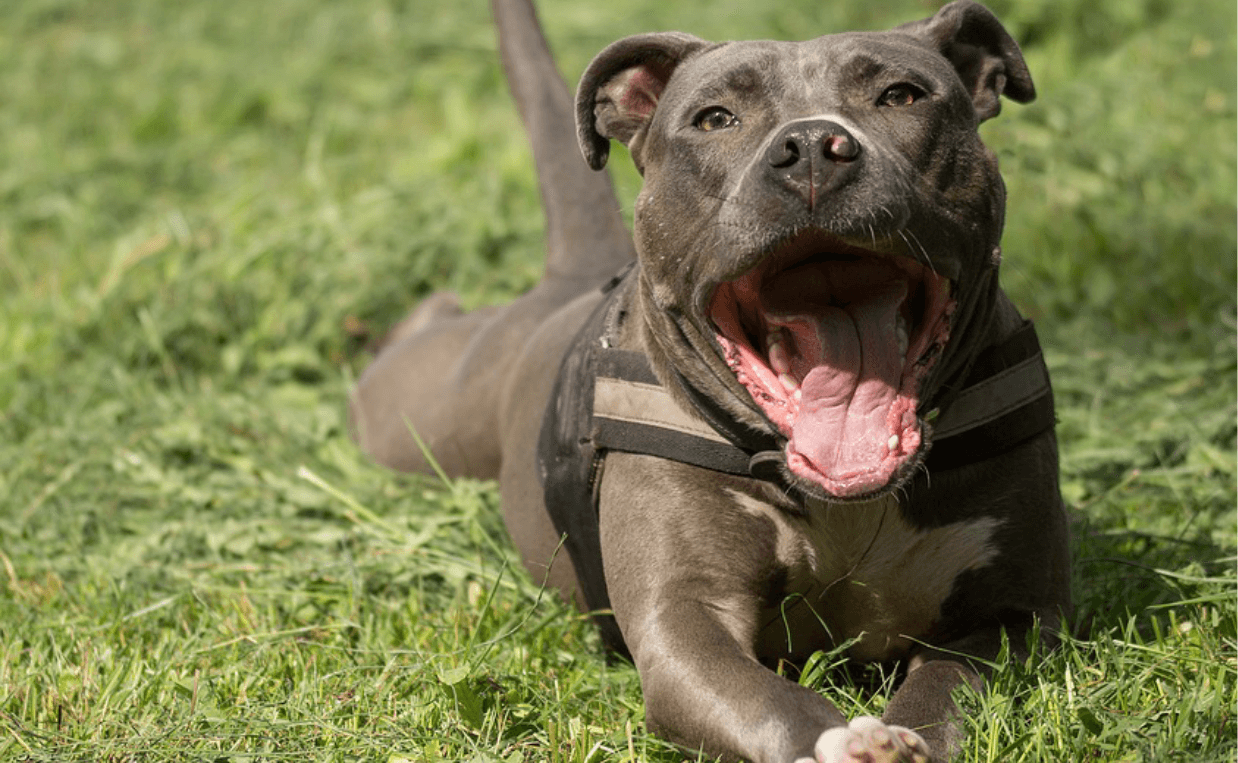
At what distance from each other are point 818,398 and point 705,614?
50cm

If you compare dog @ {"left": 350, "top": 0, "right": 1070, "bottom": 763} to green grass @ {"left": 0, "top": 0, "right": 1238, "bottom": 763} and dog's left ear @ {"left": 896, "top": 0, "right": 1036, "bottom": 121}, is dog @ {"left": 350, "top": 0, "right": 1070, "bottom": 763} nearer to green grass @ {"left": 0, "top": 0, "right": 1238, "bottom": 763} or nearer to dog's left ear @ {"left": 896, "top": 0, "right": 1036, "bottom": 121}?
dog's left ear @ {"left": 896, "top": 0, "right": 1036, "bottom": 121}

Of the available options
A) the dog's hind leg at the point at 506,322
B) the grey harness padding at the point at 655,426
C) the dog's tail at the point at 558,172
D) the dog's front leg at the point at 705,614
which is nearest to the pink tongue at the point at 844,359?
the grey harness padding at the point at 655,426

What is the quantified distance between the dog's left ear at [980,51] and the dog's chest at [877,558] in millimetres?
961

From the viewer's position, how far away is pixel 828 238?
3.18 meters

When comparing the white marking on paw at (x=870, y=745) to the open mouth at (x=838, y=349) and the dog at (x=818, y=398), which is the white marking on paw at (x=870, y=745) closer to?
the dog at (x=818, y=398)

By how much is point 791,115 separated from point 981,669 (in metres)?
1.19

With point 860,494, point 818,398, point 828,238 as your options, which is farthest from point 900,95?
point 860,494

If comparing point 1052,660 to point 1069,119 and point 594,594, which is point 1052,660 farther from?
point 1069,119

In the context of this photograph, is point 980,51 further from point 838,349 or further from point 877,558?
point 877,558

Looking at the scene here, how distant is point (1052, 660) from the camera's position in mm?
3135

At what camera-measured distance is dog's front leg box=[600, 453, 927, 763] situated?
9.27 ft

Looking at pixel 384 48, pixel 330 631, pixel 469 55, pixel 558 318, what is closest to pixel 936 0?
pixel 469 55

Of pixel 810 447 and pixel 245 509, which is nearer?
pixel 810 447

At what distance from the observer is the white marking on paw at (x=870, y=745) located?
8.83 ft
